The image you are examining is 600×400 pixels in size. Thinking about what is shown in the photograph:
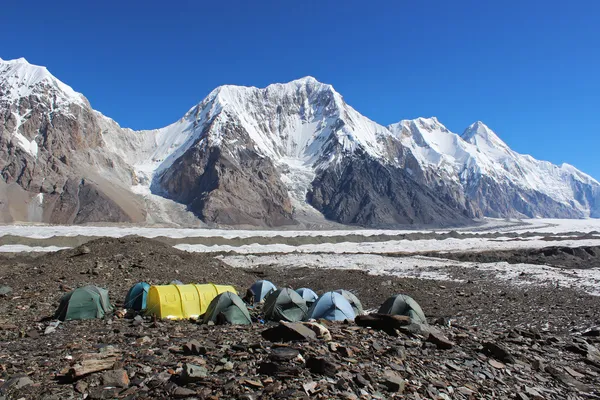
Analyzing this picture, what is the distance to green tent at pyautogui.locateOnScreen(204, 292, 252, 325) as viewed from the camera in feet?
44.4

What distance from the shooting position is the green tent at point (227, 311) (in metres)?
13.5

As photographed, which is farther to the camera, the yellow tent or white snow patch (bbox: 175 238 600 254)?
white snow patch (bbox: 175 238 600 254)

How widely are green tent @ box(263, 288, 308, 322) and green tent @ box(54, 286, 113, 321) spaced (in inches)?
222

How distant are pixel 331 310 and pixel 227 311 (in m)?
4.02

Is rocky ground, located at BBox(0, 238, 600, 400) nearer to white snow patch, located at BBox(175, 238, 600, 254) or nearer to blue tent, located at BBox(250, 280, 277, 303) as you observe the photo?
blue tent, located at BBox(250, 280, 277, 303)

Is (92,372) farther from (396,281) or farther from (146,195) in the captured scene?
(146,195)

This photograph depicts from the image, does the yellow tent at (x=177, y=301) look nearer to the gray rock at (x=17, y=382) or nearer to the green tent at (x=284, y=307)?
the green tent at (x=284, y=307)

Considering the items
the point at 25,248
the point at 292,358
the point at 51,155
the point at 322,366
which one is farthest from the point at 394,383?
the point at 51,155

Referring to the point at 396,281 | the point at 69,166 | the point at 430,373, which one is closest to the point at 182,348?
the point at 430,373

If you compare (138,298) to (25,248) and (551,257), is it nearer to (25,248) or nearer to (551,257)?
(25,248)

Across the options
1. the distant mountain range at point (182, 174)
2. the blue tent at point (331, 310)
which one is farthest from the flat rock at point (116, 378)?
the distant mountain range at point (182, 174)

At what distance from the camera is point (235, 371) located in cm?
776

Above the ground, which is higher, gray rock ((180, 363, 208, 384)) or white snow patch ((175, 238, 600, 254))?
gray rock ((180, 363, 208, 384))

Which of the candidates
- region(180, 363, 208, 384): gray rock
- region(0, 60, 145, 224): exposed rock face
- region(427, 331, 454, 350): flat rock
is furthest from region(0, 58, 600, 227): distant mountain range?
region(427, 331, 454, 350): flat rock
